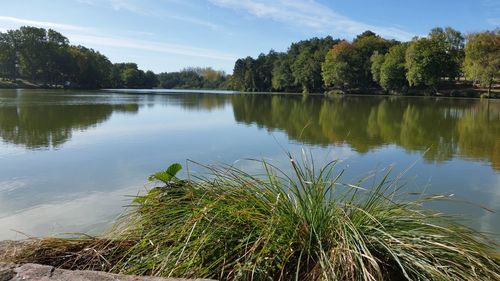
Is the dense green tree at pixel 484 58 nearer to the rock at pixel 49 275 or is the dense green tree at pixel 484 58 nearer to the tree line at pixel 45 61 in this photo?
the rock at pixel 49 275

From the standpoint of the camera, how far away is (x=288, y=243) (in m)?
2.60

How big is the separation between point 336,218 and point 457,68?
67.0m

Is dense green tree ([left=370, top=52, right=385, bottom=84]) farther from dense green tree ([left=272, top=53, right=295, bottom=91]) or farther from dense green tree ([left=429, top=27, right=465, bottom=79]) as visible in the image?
dense green tree ([left=272, top=53, right=295, bottom=91])

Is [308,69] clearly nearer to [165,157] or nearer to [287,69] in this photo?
[287,69]

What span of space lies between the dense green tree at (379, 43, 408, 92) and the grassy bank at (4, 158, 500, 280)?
63.1 metres

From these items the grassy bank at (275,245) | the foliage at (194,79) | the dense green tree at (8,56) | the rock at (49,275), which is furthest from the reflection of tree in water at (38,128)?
the foliage at (194,79)

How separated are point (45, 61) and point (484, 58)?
3028 inches

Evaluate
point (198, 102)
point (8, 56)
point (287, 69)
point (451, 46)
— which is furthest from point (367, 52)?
point (8, 56)

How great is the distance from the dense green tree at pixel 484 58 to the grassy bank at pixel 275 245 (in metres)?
53.9

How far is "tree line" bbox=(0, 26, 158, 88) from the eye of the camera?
80.8 m

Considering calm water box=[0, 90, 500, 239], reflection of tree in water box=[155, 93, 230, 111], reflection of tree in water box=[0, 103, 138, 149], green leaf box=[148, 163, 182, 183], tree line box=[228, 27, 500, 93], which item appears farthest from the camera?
tree line box=[228, 27, 500, 93]

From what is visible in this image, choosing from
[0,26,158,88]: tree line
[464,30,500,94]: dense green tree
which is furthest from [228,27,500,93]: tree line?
[0,26,158,88]: tree line

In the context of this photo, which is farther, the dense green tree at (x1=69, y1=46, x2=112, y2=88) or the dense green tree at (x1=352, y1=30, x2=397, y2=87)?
the dense green tree at (x1=69, y1=46, x2=112, y2=88)

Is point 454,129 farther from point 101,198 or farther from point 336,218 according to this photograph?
point 336,218
